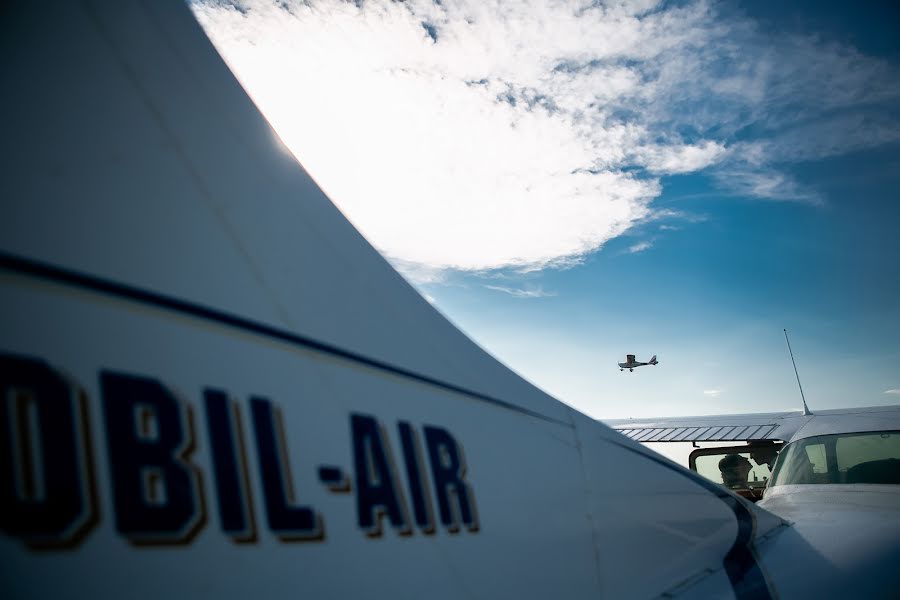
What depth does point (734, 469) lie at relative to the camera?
24.3 feet

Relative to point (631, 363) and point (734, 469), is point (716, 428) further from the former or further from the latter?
point (631, 363)

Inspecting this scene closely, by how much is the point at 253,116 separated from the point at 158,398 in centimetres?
78

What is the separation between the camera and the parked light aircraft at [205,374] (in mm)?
771

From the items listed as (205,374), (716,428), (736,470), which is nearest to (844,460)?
(736,470)

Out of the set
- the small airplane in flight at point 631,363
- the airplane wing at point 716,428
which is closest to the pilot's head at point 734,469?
the airplane wing at point 716,428

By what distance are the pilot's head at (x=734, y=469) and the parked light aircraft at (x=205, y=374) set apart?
6.93 meters

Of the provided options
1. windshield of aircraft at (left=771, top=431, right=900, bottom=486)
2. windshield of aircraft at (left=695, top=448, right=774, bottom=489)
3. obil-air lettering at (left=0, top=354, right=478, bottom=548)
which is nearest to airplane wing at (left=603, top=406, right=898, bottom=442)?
windshield of aircraft at (left=695, top=448, right=774, bottom=489)

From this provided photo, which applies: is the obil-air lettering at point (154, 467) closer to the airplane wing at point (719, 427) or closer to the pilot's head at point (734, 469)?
the airplane wing at point (719, 427)

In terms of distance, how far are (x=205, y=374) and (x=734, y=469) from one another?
27.6 feet

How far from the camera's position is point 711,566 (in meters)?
2.38

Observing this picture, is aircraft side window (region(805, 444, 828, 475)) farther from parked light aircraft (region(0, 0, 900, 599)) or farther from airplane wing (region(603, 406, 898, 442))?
parked light aircraft (region(0, 0, 900, 599))

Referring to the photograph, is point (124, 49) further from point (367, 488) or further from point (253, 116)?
point (367, 488)

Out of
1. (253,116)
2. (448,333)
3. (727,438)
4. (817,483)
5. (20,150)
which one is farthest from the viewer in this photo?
(727,438)

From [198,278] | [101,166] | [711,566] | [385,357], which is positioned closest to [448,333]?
[385,357]
